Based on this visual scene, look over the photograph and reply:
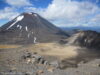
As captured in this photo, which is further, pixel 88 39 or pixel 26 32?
pixel 26 32

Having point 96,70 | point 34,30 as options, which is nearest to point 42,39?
point 34,30

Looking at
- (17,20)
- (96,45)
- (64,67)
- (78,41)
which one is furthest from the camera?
(17,20)

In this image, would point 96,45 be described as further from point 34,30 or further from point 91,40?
point 34,30

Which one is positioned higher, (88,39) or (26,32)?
(26,32)

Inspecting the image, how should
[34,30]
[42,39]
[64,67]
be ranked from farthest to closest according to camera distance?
1. [34,30]
2. [42,39]
3. [64,67]

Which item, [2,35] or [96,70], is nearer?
[96,70]

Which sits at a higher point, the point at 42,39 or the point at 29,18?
the point at 29,18

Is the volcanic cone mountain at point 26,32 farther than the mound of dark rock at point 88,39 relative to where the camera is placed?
Yes

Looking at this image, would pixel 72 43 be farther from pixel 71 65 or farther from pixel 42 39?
pixel 71 65

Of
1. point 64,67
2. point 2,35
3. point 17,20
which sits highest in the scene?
point 17,20

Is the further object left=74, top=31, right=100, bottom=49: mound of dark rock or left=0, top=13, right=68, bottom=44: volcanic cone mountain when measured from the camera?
left=0, top=13, right=68, bottom=44: volcanic cone mountain

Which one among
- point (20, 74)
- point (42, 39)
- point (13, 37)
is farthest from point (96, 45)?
point (13, 37)
